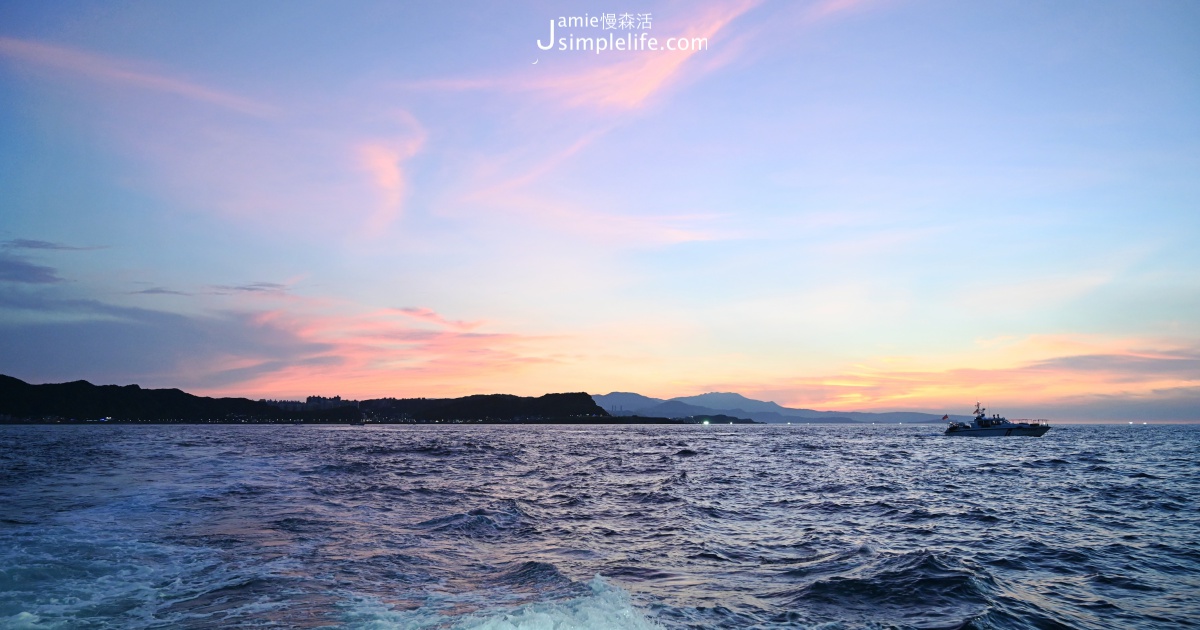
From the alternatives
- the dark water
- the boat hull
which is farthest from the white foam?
the boat hull

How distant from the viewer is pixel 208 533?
19031mm

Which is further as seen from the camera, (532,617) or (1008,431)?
(1008,431)

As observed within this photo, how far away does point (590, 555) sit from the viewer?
16.8m

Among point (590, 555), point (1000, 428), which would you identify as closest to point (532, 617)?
point (590, 555)

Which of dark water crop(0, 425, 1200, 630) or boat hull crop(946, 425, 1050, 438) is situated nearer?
dark water crop(0, 425, 1200, 630)

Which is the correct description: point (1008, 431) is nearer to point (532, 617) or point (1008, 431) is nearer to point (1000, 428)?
point (1000, 428)

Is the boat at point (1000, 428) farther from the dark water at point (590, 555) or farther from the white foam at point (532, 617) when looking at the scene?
the white foam at point (532, 617)

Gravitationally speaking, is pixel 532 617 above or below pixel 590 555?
above

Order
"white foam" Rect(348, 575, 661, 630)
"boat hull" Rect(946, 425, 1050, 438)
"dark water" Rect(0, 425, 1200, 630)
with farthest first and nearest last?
"boat hull" Rect(946, 425, 1050, 438) → "dark water" Rect(0, 425, 1200, 630) → "white foam" Rect(348, 575, 661, 630)

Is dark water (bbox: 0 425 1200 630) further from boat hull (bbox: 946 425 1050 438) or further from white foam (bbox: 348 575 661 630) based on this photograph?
boat hull (bbox: 946 425 1050 438)

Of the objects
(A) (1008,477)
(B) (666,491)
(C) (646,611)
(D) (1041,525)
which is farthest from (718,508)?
(A) (1008,477)

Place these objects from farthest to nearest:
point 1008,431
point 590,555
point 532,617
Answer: point 1008,431 → point 590,555 → point 532,617

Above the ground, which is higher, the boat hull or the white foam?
the white foam

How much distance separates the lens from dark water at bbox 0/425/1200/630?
11.8m
